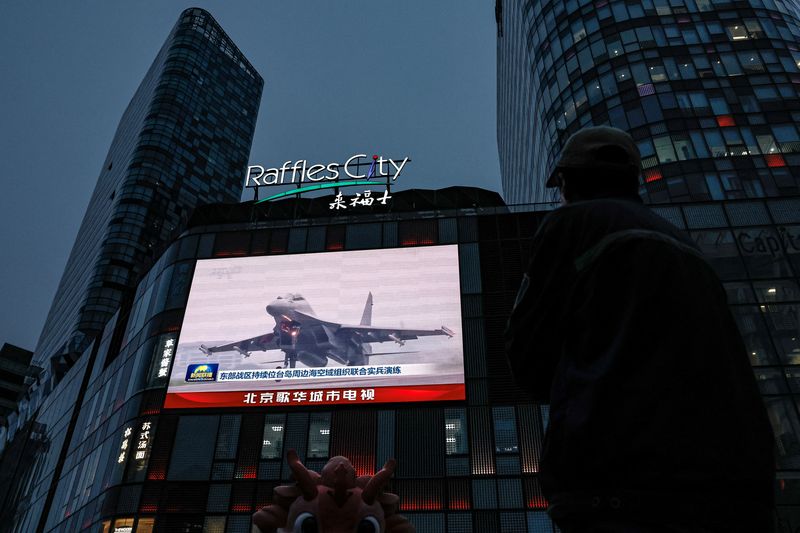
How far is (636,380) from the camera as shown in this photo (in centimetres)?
151

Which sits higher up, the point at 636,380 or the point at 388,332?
the point at 388,332

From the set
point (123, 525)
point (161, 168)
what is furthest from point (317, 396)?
point (161, 168)

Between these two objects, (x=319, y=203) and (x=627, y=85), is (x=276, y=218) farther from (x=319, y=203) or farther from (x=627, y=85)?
(x=627, y=85)

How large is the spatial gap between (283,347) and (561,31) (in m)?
30.9

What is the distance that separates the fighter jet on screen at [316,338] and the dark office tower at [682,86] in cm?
1733

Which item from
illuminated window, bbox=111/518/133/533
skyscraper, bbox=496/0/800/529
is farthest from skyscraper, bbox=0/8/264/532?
skyscraper, bbox=496/0/800/529

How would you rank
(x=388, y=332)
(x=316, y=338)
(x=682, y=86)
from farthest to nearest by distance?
(x=682, y=86) < (x=316, y=338) < (x=388, y=332)

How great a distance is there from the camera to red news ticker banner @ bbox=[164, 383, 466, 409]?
2217cm

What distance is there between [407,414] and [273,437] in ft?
18.9

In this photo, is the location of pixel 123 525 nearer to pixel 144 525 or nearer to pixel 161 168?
pixel 144 525

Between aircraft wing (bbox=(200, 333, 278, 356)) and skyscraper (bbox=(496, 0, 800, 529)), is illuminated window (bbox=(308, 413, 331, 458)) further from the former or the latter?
skyscraper (bbox=(496, 0, 800, 529))

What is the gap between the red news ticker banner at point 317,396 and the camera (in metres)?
22.2

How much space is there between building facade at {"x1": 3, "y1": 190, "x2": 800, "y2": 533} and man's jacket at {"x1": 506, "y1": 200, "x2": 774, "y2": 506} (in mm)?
20188

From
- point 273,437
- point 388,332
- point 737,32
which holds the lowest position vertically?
point 273,437
